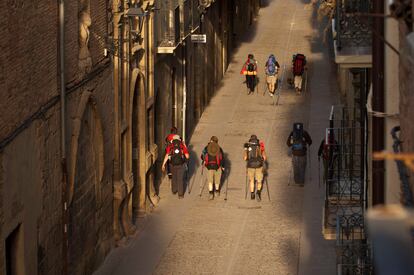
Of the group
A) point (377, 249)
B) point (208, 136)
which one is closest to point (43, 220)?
point (377, 249)

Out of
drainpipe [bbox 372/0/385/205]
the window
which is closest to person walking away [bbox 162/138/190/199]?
the window

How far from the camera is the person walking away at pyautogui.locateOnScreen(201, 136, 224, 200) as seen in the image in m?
24.0

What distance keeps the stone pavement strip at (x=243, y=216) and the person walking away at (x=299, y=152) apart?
0.95 feet

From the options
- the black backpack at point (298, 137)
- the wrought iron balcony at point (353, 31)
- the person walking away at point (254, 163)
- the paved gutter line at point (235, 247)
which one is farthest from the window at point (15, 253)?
the black backpack at point (298, 137)

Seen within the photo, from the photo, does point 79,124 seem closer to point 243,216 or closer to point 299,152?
point 243,216

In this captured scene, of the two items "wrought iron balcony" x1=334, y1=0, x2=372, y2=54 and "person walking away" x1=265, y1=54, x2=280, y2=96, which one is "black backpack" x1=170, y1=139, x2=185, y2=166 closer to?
"wrought iron balcony" x1=334, y1=0, x2=372, y2=54

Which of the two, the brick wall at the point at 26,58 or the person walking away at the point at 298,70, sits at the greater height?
the brick wall at the point at 26,58

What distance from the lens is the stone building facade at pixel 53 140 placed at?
44.9 ft

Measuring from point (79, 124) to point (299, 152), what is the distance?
867 cm

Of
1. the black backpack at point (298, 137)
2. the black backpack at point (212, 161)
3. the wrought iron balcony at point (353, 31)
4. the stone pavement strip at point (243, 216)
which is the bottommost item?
the stone pavement strip at point (243, 216)

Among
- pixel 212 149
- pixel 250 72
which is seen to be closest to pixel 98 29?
pixel 212 149

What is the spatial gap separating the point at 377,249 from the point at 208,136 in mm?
26815

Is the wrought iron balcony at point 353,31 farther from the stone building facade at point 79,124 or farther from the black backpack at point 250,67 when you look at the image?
the black backpack at point 250,67

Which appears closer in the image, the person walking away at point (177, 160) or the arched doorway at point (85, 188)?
the arched doorway at point (85, 188)
